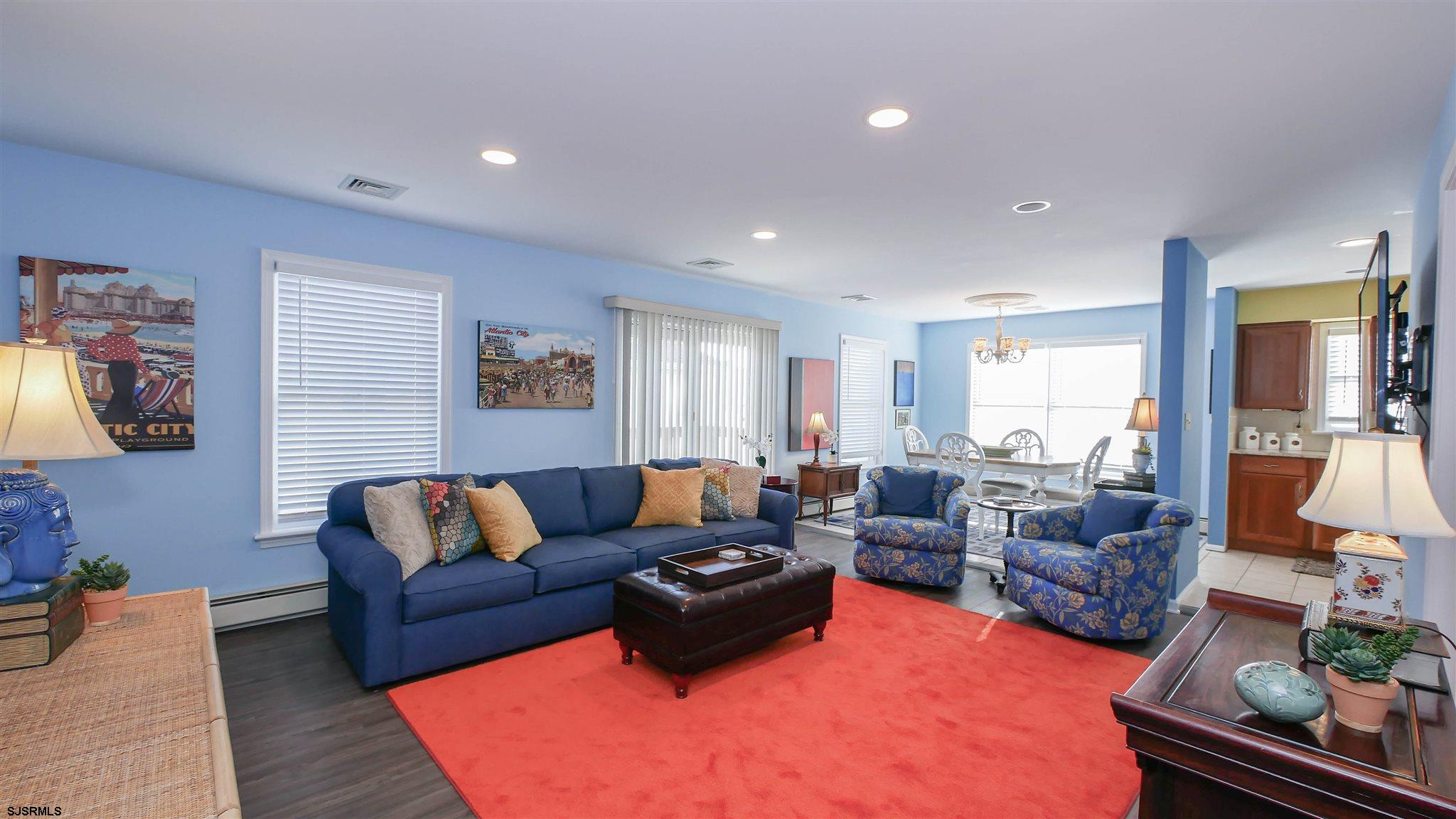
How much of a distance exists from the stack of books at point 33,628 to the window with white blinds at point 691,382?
12.2 ft

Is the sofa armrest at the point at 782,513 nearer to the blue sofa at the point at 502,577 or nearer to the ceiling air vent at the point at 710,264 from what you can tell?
the blue sofa at the point at 502,577

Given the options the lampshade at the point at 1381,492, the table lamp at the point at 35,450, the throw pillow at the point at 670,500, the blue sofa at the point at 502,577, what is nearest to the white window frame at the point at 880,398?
the blue sofa at the point at 502,577

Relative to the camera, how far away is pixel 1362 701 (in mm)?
1325

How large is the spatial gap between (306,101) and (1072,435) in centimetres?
813

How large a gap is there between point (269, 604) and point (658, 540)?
2300mm

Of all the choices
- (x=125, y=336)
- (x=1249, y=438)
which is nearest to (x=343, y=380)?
(x=125, y=336)

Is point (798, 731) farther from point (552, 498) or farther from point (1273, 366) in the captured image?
point (1273, 366)

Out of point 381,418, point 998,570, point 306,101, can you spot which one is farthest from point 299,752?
point 998,570

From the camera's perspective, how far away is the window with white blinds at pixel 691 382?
17.5ft

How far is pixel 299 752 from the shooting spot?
7.91 ft

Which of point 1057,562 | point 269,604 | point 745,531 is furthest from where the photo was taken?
point 745,531

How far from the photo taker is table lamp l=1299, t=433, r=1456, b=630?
1583 mm

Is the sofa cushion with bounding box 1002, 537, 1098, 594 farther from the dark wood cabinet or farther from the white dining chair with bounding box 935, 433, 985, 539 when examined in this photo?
the dark wood cabinet

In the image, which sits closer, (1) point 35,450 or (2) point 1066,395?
(1) point 35,450
